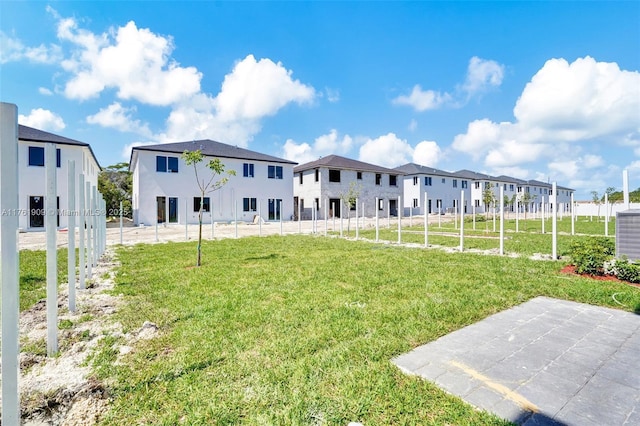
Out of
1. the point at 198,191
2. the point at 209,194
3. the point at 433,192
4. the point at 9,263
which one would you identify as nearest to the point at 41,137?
the point at 198,191

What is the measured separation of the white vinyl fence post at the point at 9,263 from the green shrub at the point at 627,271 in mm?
8689

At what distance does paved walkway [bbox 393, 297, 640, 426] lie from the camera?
2332mm

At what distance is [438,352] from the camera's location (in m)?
3.23

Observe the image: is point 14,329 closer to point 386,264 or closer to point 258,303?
point 258,303

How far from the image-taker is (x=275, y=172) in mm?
32250

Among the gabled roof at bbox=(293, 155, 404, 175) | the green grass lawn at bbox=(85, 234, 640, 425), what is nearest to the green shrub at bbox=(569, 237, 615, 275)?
the green grass lawn at bbox=(85, 234, 640, 425)

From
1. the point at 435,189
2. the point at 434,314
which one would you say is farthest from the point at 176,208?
the point at 435,189

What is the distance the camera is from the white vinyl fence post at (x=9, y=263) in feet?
6.57

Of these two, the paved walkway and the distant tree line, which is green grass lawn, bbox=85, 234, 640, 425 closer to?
the paved walkway

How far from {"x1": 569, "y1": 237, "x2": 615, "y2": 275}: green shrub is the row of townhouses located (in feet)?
35.6

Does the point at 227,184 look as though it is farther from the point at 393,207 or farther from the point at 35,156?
the point at 393,207

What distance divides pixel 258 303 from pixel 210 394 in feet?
7.86

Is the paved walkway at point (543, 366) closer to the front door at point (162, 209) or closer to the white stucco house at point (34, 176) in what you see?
the white stucco house at point (34, 176)

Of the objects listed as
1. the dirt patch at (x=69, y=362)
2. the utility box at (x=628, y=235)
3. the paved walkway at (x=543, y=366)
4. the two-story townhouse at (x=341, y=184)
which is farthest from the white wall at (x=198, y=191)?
the utility box at (x=628, y=235)
